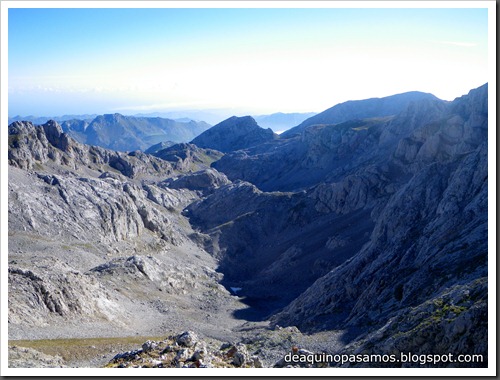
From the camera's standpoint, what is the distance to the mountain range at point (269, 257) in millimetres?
51675

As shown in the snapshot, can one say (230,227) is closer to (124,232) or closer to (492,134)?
(124,232)

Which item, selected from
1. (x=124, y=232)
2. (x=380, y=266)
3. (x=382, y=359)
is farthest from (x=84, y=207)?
(x=382, y=359)

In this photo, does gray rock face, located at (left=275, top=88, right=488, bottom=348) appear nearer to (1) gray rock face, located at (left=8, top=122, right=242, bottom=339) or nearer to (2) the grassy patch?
(1) gray rock face, located at (left=8, top=122, right=242, bottom=339)

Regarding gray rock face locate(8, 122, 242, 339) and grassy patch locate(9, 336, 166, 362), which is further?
gray rock face locate(8, 122, 242, 339)

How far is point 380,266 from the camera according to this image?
7606cm

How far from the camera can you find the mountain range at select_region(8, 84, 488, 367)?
5168cm

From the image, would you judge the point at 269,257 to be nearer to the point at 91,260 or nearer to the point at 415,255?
the point at 91,260

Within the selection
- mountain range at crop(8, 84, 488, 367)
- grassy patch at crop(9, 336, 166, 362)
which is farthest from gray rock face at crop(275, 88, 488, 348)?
grassy patch at crop(9, 336, 166, 362)

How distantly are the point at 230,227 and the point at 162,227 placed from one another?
26.9 m

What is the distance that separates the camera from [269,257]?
448 feet

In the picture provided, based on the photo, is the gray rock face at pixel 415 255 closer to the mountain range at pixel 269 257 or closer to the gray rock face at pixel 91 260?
the mountain range at pixel 269 257

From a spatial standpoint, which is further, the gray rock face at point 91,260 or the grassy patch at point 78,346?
the gray rock face at point 91,260

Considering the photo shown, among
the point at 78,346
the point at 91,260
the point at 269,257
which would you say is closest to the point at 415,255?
the point at 78,346

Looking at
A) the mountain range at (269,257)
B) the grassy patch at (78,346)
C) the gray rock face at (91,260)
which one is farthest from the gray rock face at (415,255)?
the grassy patch at (78,346)
